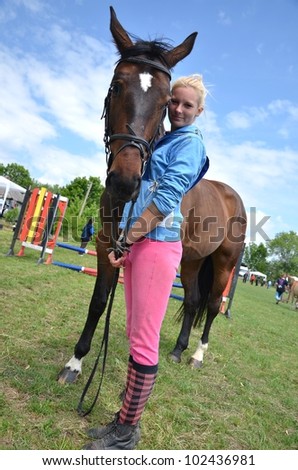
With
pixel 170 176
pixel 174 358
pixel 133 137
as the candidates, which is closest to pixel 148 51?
pixel 133 137

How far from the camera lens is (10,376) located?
2.71m

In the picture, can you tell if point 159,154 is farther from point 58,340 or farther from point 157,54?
point 58,340

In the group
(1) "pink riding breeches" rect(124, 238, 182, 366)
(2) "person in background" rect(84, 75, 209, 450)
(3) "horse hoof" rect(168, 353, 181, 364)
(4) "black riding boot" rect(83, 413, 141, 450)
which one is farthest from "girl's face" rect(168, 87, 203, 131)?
(3) "horse hoof" rect(168, 353, 181, 364)

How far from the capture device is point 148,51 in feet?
7.12

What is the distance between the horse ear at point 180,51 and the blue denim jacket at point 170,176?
513mm

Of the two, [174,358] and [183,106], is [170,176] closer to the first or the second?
[183,106]

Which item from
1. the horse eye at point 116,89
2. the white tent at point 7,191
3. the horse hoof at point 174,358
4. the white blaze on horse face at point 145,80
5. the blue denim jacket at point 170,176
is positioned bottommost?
the horse hoof at point 174,358

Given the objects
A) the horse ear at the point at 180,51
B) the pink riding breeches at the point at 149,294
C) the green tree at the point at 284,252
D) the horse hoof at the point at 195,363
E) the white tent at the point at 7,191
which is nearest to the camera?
the pink riding breeches at the point at 149,294

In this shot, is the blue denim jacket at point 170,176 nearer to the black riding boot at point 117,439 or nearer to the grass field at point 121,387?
the black riding boot at point 117,439

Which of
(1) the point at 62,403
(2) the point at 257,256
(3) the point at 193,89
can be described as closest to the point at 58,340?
(1) the point at 62,403

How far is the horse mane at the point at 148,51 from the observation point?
216 cm

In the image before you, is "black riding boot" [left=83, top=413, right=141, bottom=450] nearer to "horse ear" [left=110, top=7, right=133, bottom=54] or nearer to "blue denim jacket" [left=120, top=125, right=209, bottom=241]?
"blue denim jacket" [left=120, top=125, right=209, bottom=241]

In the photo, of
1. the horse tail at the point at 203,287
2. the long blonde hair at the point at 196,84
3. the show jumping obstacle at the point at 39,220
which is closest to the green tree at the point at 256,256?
the show jumping obstacle at the point at 39,220

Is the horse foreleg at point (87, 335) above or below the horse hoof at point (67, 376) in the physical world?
above
